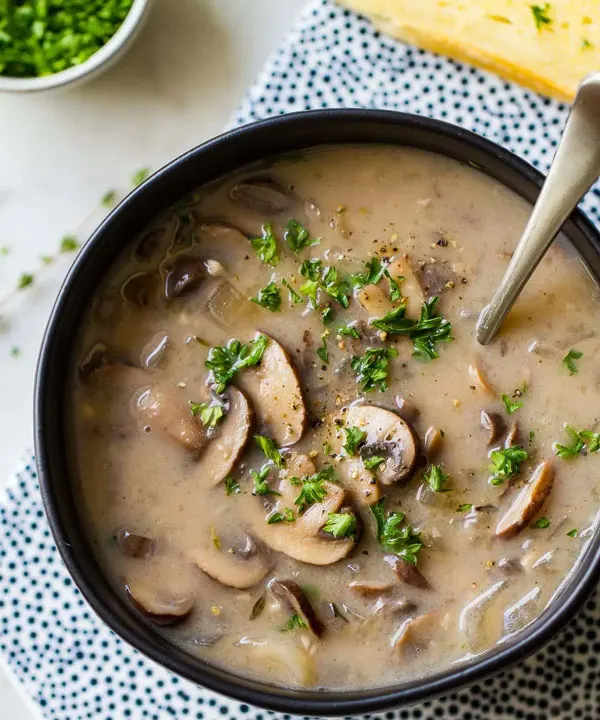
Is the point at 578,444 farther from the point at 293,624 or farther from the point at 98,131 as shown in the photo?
the point at 98,131

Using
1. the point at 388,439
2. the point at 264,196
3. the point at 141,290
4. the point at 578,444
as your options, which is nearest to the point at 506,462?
the point at 578,444

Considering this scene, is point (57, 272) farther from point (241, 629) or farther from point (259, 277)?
point (241, 629)

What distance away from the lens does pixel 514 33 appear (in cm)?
312

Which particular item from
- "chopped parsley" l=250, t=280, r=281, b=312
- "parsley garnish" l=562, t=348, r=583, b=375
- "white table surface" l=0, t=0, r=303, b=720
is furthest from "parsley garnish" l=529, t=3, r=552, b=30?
"chopped parsley" l=250, t=280, r=281, b=312

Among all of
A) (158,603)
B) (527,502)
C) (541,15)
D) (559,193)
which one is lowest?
(158,603)

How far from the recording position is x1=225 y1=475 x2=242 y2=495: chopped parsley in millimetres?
2732

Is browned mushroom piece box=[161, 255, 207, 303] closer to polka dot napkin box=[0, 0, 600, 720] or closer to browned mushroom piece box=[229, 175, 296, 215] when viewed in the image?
browned mushroom piece box=[229, 175, 296, 215]

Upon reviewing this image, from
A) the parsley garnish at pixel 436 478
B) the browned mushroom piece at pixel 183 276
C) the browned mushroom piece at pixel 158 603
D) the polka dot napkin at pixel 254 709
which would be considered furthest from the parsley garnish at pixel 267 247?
the browned mushroom piece at pixel 158 603

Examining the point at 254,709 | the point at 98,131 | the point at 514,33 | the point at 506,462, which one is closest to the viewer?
the point at 506,462

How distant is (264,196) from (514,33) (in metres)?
0.95

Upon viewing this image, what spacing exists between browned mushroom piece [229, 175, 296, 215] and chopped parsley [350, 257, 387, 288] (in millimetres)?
286

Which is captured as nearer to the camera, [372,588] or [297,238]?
[372,588]

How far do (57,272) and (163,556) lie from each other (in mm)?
1053

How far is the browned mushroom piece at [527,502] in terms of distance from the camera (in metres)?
2.63
